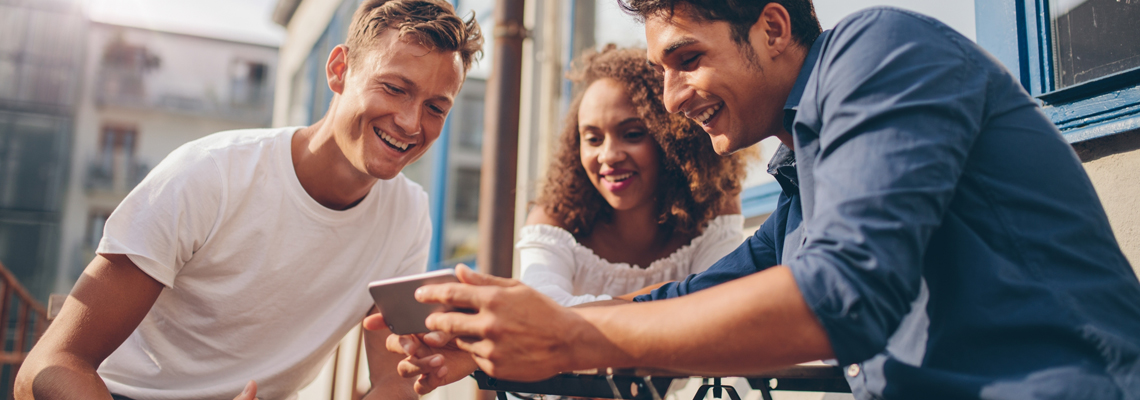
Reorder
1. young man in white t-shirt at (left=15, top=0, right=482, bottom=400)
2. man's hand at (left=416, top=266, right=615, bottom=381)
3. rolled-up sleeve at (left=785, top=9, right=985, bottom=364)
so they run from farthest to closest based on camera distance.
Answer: young man in white t-shirt at (left=15, top=0, right=482, bottom=400) < man's hand at (left=416, top=266, right=615, bottom=381) < rolled-up sleeve at (left=785, top=9, right=985, bottom=364)

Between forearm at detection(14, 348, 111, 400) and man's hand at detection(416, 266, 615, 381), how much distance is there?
46.0 inches

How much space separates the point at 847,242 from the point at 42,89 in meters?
39.3

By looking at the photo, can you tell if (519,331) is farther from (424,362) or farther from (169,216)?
(169,216)

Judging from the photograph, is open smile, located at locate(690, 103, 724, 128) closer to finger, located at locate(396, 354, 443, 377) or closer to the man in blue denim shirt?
the man in blue denim shirt

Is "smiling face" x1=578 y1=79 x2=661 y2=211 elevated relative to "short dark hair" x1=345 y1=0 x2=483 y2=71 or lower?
lower

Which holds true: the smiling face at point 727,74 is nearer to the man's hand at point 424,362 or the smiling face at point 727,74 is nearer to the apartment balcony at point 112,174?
the man's hand at point 424,362

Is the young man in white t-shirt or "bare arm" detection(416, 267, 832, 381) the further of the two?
the young man in white t-shirt

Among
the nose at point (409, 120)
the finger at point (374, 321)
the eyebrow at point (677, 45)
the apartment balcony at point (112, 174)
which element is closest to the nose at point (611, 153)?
the nose at point (409, 120)

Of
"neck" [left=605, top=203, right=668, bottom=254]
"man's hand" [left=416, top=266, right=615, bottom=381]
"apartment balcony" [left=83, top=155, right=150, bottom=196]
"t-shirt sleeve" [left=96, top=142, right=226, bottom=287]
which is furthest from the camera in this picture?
"apartment balcony" [left=83, top=155, right=150, bottom=196]

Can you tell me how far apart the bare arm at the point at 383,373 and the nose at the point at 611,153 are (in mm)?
997

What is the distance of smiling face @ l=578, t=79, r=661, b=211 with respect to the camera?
8.80 feet

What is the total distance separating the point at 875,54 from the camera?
108 cm

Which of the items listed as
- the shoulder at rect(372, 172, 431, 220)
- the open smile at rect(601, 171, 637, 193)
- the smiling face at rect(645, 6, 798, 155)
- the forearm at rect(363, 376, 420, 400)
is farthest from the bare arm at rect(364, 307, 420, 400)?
the smiling face at rect(645, 6, 798, 155)

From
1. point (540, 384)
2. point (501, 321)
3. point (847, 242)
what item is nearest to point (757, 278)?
point (847, 242)
